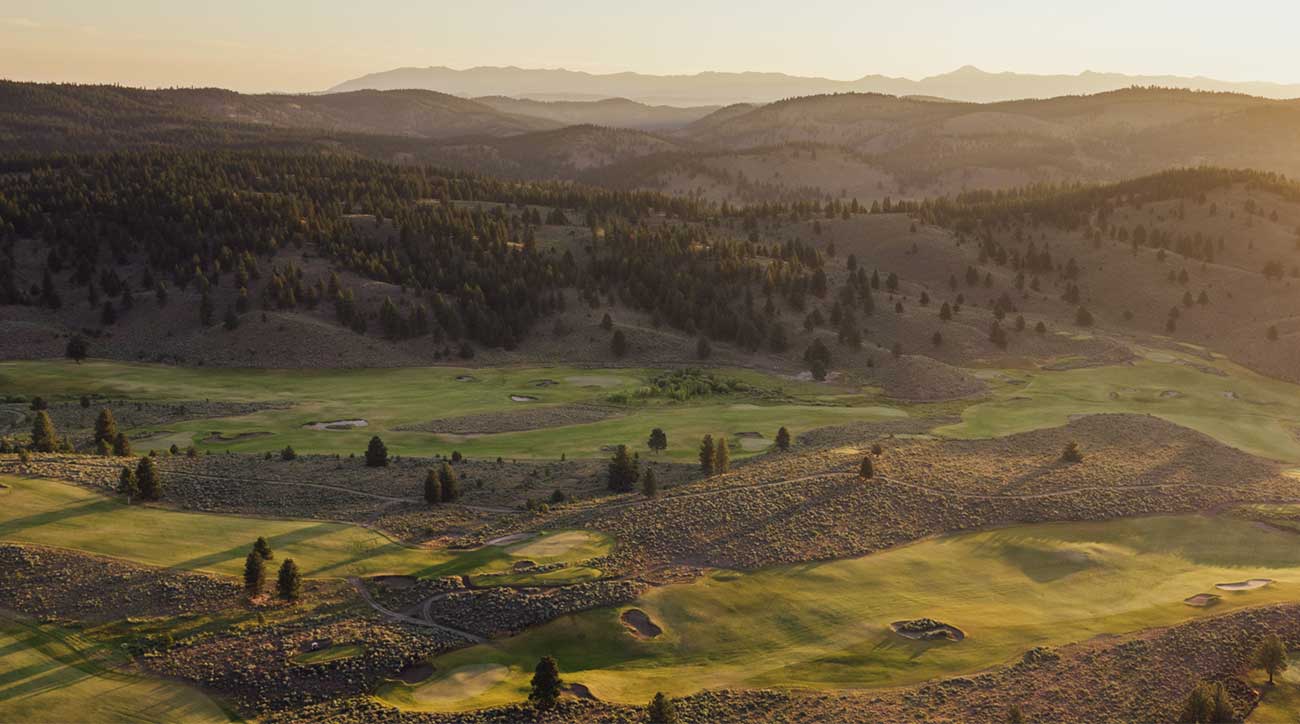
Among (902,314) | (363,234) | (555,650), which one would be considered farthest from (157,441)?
(902,314)

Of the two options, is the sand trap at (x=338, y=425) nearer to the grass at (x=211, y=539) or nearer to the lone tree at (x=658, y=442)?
the grass at (x=211, y=539)

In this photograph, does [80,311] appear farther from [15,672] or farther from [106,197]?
[15,672]

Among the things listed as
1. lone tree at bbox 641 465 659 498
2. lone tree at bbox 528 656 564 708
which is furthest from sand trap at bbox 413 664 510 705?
lone tree at bbox 641 465 659 498

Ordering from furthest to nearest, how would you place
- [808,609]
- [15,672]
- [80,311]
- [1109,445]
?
[80,311], [1109,445], [808,609], [15,672]

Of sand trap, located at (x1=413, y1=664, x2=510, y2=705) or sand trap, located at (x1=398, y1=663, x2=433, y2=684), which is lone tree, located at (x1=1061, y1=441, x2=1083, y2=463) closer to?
sand trap, located at (x1=413, y1=664, x2=510, y2=705)

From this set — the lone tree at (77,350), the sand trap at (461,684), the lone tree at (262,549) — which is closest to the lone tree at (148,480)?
the lone tree at (262,549)

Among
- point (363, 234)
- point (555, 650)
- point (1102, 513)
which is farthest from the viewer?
point (363, 234)

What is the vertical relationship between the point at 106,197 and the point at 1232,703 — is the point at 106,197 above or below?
above
